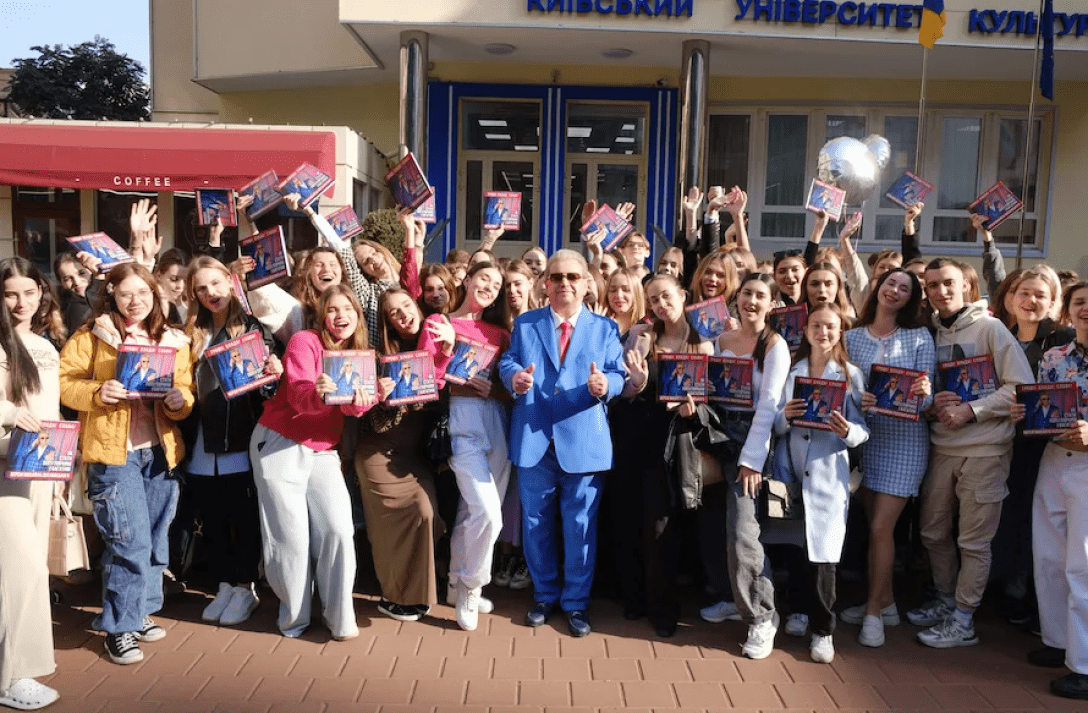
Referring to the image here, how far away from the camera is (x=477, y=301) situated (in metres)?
5.01

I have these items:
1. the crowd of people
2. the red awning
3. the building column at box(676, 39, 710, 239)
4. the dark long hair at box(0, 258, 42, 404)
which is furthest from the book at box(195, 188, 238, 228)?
the building column at box(676, 39, 710, 239)

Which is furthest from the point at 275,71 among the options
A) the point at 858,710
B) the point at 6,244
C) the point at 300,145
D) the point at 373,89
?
the point at 858,710

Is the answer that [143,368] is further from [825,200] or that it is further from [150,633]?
[825,200]

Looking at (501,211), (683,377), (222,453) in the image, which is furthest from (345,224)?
(683,377)

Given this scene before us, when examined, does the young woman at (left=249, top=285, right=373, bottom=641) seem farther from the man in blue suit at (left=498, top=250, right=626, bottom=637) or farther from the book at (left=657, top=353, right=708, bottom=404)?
the book at (left=657, top=353, right=708, bottom=404)

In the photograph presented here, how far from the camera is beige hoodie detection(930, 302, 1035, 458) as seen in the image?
4.43 m

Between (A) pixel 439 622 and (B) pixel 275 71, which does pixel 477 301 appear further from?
(B) pixel 275 71

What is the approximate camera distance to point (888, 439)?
4609 mm

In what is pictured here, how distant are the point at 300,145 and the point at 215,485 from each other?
9.39 m

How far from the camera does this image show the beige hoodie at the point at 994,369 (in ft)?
14.5

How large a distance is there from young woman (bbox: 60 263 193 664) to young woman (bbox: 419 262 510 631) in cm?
127

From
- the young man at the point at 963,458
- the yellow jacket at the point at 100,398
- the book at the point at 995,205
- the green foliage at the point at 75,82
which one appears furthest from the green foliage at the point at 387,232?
the green foliage at the point at 75,82

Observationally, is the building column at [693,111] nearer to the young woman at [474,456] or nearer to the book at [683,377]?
the young woman at [474,456]

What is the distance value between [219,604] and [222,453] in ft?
2.63
